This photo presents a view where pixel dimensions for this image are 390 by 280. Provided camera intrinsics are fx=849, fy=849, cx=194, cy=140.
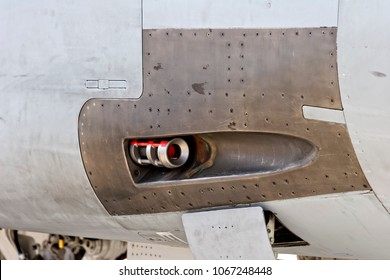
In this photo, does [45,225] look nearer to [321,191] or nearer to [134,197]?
[134,197]

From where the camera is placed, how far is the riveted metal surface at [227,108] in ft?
12.7

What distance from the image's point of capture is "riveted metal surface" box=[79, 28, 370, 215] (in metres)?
3.87

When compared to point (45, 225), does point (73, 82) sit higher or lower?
higher

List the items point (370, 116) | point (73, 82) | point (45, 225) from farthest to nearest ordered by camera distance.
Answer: point (45, 225), point (73, 82), point (370, 116)

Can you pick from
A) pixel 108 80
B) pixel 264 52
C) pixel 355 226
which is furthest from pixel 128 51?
pixel 355 226

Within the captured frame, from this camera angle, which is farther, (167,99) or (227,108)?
(167,99)

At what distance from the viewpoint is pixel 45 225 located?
4.98 metres

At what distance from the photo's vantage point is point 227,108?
13.2ft

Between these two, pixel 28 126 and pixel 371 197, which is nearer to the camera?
pixel 371 197

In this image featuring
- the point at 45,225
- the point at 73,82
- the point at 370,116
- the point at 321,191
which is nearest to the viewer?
the point at 370,116

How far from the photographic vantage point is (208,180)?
4234 millimetres

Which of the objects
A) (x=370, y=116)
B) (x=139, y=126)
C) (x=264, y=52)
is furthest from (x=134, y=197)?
(x=370, y=116)

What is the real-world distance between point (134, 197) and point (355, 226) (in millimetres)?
1158

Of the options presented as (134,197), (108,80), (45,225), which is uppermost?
(108,80)
